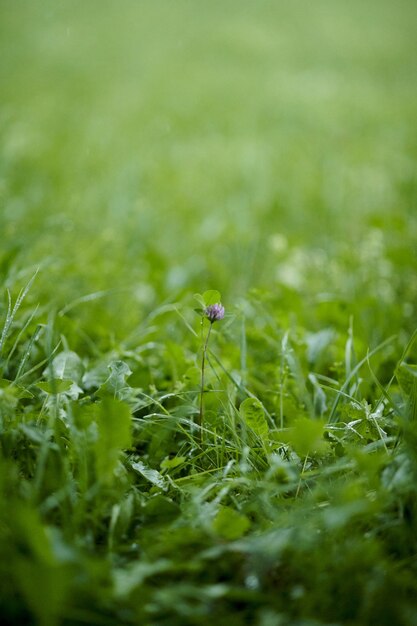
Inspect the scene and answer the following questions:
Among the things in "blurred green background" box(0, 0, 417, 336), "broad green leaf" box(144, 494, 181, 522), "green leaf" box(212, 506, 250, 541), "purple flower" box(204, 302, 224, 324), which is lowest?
"blurred green background" box(0, 0, 417, 336)

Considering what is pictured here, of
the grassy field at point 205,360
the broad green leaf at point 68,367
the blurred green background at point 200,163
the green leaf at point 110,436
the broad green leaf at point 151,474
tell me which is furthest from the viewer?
the blurred green background at point 200,163

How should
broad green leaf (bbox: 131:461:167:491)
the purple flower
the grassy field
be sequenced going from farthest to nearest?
the purple flower < broad green leaf (bbox: 131:461:167:491) < the grassy field

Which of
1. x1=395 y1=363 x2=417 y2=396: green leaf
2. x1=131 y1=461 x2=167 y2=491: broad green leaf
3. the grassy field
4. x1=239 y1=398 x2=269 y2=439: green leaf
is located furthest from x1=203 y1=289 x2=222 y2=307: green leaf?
x1=395 y1=363 x2=417 y2=396: green leaf

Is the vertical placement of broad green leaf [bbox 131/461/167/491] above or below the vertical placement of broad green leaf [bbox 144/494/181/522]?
below

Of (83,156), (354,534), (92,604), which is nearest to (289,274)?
(354,534)

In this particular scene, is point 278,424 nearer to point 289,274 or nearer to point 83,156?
point 289,274

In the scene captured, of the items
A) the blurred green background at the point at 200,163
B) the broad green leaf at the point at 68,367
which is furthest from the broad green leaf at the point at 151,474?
the blurred green background at the point at 200,163

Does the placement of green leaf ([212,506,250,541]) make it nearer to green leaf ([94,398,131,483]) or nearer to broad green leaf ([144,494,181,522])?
broad green leaf ([144,494,181,522])

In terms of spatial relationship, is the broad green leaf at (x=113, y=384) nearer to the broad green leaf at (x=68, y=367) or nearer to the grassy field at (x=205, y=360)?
the grassy field at (x=205, y=360)
